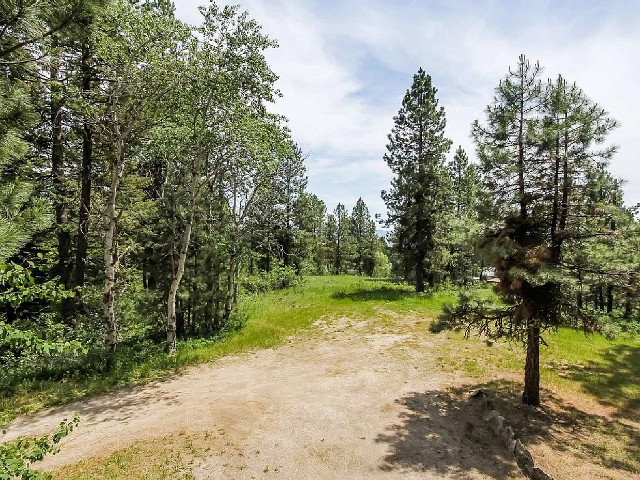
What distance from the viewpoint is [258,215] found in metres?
22.3

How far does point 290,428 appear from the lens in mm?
9422

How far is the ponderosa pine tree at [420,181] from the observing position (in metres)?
27.2

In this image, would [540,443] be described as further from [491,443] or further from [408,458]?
[408,458]

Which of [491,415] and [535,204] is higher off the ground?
[535,204]

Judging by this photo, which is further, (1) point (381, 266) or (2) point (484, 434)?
(1) point (381, 266)

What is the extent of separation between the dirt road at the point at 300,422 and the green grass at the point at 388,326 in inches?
34.5

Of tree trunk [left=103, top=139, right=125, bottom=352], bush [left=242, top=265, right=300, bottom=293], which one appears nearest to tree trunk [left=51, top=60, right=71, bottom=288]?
tree trunk [left=103, top=139, right=125, bottom=352]

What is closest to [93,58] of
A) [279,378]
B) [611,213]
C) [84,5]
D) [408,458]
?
[84,5]

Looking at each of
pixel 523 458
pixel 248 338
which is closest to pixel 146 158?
pixel 248 338

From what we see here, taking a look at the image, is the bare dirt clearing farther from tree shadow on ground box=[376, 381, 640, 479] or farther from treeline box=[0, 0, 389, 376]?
treeline box=[0, 0, 389, 376]

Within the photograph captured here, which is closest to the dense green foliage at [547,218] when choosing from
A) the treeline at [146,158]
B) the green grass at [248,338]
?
the treeline at [146,158]

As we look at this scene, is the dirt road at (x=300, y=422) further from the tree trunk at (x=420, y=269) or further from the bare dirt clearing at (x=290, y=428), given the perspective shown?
the tree trunk at (x=420, y=269)

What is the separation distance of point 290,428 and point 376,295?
1812cm

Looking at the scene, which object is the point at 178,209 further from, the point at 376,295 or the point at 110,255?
the point at 376,295
